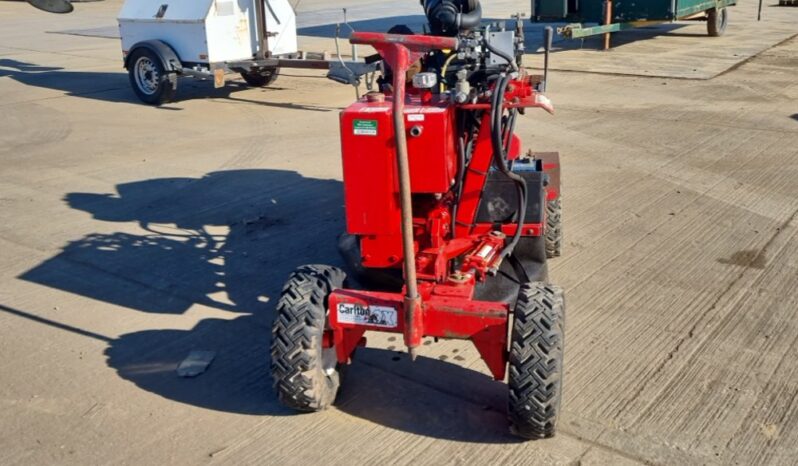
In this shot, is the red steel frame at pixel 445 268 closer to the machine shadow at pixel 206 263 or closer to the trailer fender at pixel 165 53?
the machine shadow at pixel 206 263

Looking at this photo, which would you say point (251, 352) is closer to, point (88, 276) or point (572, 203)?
point (88, 276)

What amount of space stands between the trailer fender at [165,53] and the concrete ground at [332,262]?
1.25 m

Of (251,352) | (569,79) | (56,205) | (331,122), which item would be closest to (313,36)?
(569,79)

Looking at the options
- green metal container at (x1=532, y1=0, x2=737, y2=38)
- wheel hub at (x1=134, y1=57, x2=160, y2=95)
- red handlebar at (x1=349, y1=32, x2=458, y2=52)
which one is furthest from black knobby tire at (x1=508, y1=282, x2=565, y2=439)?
green metal container at (x1=532, y1=0, x2=737, y2=38)

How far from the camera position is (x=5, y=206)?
7980mm

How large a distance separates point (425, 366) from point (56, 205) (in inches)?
180

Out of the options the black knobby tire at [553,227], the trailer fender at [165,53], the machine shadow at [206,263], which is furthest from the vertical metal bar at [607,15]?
the black knobby tire at [553,227]

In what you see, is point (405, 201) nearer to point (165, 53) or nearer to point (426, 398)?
point (426, 398)

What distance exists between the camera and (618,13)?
58.8ft

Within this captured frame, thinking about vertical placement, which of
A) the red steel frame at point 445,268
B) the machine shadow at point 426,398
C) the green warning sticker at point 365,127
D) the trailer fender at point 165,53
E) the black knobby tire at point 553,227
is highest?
the green warning sticker at point 365,127

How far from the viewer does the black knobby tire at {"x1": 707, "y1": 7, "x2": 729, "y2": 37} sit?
62.3 feet

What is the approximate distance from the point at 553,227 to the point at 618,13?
12851 mm

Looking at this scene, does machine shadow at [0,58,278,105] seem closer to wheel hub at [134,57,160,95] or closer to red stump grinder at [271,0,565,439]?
wheel hub at [134,57,160,95]

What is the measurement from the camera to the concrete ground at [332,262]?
4.20 m
